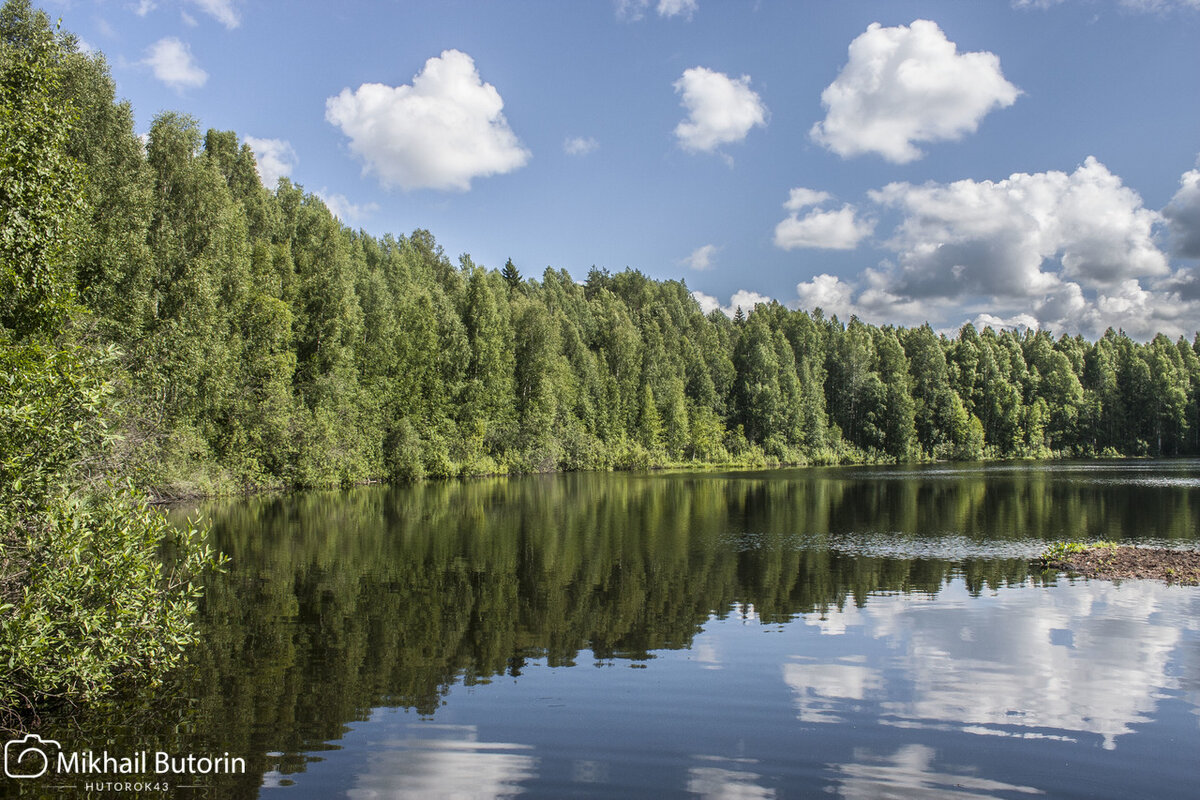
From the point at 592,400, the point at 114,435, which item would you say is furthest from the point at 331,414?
the point at 114,435

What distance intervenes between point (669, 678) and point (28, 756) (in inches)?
359

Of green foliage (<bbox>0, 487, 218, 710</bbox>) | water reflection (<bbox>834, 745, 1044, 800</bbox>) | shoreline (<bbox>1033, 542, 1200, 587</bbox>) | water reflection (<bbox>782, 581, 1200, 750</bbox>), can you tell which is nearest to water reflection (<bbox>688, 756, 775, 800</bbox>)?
water reflection (<bbox>834, 745, 1044, 800</bbox>)

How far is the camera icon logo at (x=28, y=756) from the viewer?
8922 millimetres

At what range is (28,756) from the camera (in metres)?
9.32

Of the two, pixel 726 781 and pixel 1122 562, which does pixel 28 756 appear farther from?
pixel 1122 562

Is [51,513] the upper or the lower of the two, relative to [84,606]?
upper

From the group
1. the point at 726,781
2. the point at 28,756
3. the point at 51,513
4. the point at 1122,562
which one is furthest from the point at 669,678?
the point at 1122,562

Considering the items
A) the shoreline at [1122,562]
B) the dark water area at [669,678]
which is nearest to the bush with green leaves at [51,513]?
the dark water area at [669,678]

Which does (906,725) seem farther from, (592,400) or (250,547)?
(592,400)

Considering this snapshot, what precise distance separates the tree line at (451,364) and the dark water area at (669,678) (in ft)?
18.9

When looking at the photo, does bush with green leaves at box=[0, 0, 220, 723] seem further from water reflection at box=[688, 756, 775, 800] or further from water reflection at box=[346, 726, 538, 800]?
water reflection at box=[688, 756, 775, 800]

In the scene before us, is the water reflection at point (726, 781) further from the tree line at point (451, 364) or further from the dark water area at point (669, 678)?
the tree line at point (451, 364)

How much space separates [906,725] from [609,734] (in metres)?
4.31

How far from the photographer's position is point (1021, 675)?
1286 cm
